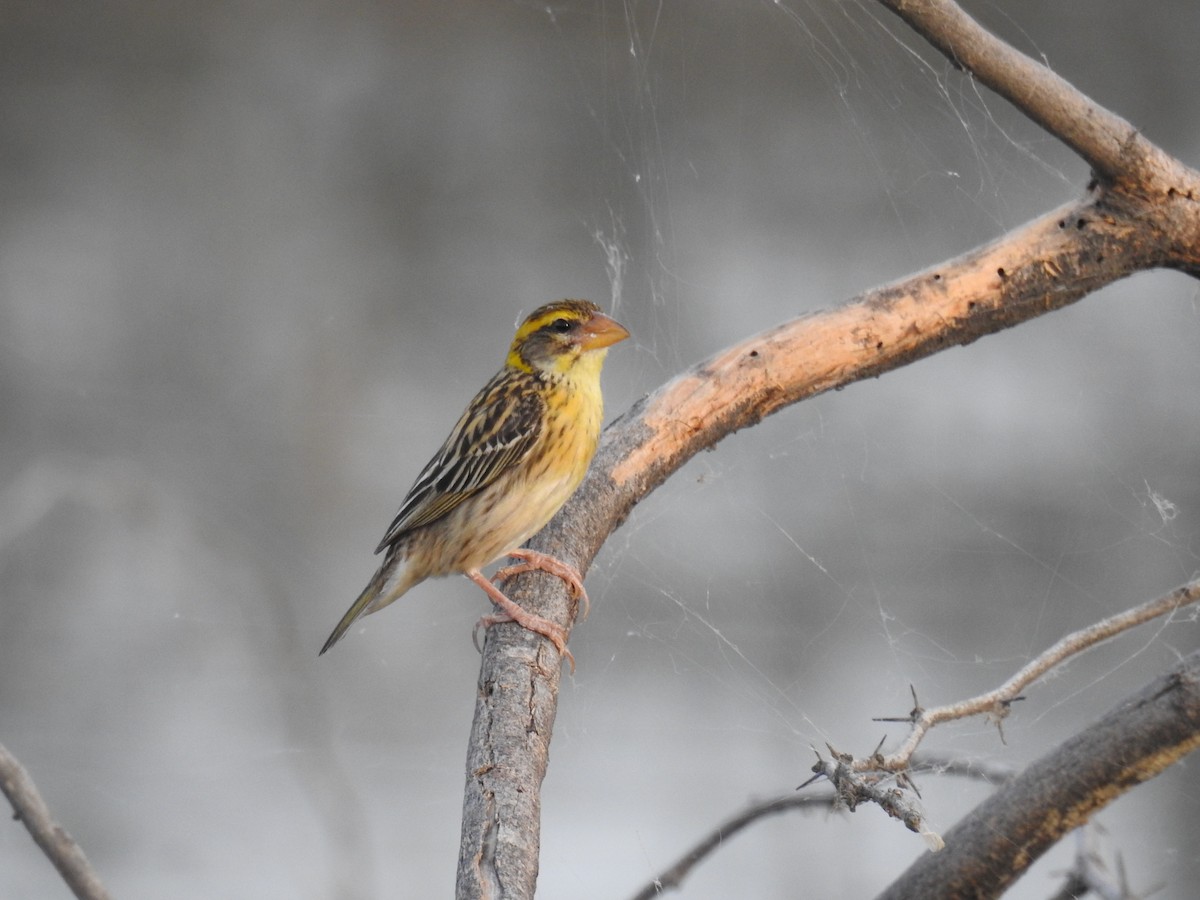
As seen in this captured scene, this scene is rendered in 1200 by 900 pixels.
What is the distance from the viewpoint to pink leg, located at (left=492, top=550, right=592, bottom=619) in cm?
247

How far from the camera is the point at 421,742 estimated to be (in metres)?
4.83

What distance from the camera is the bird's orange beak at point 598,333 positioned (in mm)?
2791

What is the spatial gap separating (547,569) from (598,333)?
611 mm

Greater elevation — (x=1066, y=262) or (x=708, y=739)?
(x=708, y=739)

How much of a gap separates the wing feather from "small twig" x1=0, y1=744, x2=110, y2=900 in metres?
1.25

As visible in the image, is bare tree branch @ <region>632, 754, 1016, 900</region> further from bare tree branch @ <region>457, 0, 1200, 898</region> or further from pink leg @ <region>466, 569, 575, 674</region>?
pink leg @ <region>466, 569, 575, 674</region>

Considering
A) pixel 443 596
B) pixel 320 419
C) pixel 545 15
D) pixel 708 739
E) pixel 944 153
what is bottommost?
pixel 708 739

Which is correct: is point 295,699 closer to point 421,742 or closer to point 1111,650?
point 421,742

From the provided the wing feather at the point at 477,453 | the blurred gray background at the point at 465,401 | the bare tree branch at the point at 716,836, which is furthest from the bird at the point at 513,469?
the blurred gray background at the point at 465,401

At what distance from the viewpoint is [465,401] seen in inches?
201

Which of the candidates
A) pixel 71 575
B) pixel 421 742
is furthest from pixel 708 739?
pixel 71 575

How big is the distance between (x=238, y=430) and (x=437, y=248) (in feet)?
3.74

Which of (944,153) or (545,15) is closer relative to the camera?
(944,153)

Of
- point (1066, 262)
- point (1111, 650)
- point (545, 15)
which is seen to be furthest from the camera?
point (545, 15)
